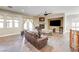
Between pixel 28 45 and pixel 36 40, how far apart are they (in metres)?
0.26

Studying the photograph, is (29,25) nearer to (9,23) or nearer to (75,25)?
(9,23)

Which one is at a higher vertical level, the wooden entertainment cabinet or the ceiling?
the ceiling

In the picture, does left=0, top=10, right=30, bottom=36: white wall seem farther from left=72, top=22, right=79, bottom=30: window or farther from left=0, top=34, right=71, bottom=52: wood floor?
left=72, top=22, right=79, bottom=30: window

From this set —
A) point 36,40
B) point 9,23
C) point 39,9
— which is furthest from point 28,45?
point 39,9

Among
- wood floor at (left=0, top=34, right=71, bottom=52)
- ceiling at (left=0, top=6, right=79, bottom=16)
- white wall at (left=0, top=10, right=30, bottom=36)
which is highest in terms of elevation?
ceiling at (left=0, top=6, right=79, bottom=16)

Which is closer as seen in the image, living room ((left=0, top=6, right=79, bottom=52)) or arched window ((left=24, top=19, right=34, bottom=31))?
living room ((left=0, top=6, right=79, bottom=52))

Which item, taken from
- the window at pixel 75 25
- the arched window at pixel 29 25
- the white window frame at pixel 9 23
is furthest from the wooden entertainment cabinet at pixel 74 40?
the white window frame at pixel 9 23

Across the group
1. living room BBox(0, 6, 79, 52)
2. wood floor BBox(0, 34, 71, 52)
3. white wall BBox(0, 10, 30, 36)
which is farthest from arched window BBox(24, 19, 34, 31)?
wood floor BBox(0, 34, 71, 52)

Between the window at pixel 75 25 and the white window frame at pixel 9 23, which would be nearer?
the window at pixel 75 25

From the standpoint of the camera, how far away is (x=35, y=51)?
9.37 feet

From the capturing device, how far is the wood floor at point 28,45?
2.83 metres

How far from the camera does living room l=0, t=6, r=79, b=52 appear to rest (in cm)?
282

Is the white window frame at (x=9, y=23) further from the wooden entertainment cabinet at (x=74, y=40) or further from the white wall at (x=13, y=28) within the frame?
the wooden entertainment cabinet at (x=74, y=40)
